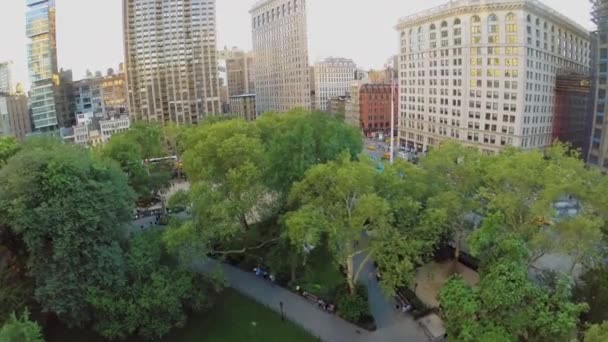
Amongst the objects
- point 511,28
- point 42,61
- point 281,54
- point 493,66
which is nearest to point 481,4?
point 511,28

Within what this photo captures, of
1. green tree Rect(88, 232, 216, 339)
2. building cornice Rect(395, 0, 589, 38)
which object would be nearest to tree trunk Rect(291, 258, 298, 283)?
green tree Rect(88, 232, 216, 339)

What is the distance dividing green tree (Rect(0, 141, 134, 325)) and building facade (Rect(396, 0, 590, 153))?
69519 mm

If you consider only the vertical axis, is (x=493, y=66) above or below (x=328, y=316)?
above

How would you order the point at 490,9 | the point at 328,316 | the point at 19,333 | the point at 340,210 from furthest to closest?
the point at 490,9
the point at 328,316
the point at 340,210
the point at 19,333

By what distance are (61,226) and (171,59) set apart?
114m

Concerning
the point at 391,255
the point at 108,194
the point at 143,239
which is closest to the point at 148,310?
the point at 143,239

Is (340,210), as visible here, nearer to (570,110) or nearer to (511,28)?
(511,28)

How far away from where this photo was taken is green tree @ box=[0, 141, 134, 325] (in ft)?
75.6

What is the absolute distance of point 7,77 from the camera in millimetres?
137125

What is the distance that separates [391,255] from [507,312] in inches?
287

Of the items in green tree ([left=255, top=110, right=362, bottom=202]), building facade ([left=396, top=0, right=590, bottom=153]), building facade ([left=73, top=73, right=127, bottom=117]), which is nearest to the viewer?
green tree ([left=255, top=110, right=362, bottom=202])

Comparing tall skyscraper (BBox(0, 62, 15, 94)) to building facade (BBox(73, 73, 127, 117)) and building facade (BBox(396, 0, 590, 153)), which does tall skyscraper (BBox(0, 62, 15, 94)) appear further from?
building facade (BBox(396, 0, 590, 153))

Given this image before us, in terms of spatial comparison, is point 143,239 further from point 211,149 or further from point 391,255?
point 391,255

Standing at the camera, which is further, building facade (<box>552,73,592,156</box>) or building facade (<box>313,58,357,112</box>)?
building facade (<box>313,58,357,112</box>)
